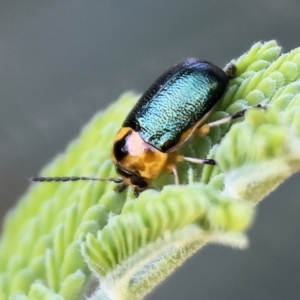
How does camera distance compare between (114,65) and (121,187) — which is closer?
(121,187)

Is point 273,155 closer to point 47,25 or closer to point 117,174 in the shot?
point 117,174

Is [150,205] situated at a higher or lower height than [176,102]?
lower

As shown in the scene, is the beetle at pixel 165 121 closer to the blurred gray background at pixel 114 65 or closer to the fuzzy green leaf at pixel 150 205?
the fuzzy green leaf at pixel 150 205

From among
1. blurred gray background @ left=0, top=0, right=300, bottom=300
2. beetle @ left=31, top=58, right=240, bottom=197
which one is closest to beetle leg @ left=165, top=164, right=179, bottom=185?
beetle @ left=31, top=58, right=240, bottom=197

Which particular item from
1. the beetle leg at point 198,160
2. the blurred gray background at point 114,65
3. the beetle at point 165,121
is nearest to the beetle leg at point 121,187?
the beetle at point 165,121

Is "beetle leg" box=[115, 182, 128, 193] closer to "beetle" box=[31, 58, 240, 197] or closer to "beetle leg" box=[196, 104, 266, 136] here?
"beetle" box=[31, 58, 240, 197]

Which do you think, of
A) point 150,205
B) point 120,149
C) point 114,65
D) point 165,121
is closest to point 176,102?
point 165,121

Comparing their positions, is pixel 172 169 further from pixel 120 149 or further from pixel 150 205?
pixel 150 205
